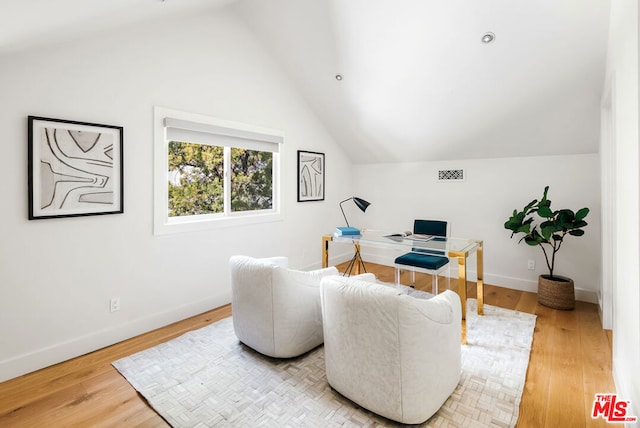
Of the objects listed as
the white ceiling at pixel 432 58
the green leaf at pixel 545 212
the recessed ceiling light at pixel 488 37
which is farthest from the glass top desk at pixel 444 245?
the recessed ceiling light at pixel 488 37

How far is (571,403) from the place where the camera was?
1928 millimetres

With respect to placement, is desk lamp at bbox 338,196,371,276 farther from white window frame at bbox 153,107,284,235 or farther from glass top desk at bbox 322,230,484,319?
white window frame at bbox 153,107,284,235

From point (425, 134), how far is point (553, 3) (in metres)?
1.85

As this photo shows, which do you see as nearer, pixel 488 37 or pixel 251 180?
pixel 488 37

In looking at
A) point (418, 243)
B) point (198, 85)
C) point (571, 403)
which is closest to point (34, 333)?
point (198, 85)

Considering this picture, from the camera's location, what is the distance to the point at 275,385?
6.86ft

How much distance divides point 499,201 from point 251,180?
122 inches

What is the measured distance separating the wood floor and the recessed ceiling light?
257 centimetres

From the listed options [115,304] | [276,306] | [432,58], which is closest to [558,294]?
[432,58]

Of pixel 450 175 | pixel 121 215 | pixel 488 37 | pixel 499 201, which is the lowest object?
pixel 121 215

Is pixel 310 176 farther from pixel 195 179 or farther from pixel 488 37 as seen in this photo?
pixel 488 37

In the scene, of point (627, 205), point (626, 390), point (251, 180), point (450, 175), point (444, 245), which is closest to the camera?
point (627, 205)

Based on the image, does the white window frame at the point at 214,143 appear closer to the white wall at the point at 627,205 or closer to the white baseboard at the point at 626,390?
the white wall at the point at 627,205

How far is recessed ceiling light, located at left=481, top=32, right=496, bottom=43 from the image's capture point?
109 inches
